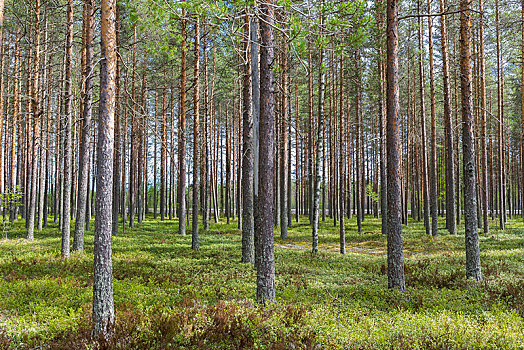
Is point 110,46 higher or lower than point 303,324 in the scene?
higher

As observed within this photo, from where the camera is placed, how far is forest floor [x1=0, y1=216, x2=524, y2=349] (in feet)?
16.0

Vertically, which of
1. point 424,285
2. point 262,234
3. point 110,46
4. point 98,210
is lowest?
point 424,285

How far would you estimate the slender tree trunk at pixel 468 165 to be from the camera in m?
9.06

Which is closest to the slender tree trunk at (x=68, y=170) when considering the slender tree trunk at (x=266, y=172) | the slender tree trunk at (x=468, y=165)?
the slender tree trunk at (x=266, y=172)

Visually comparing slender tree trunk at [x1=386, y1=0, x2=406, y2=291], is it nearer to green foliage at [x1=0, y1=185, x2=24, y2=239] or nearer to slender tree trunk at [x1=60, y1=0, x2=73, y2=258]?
slender tree trunk at [x1=60, y1=0, x2=73, y2=258]

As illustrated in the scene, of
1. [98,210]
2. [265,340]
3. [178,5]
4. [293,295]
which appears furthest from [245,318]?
[178,5]

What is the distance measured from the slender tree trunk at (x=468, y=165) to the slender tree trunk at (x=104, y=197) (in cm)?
933

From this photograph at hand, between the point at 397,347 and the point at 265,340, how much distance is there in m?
1.92

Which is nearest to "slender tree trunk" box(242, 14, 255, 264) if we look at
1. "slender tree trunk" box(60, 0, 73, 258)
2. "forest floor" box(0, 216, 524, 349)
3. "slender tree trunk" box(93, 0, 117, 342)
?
"forest floor" box(0, 216, 524, 349)

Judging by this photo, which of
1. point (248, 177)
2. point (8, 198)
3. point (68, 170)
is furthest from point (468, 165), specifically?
point (8, 198)

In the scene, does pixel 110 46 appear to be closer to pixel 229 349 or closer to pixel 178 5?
pixel 178 5

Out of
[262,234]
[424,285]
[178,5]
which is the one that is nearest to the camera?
[178,5]

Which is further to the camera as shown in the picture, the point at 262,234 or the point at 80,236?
the point at 80,236

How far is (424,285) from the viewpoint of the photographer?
8.70 metres
